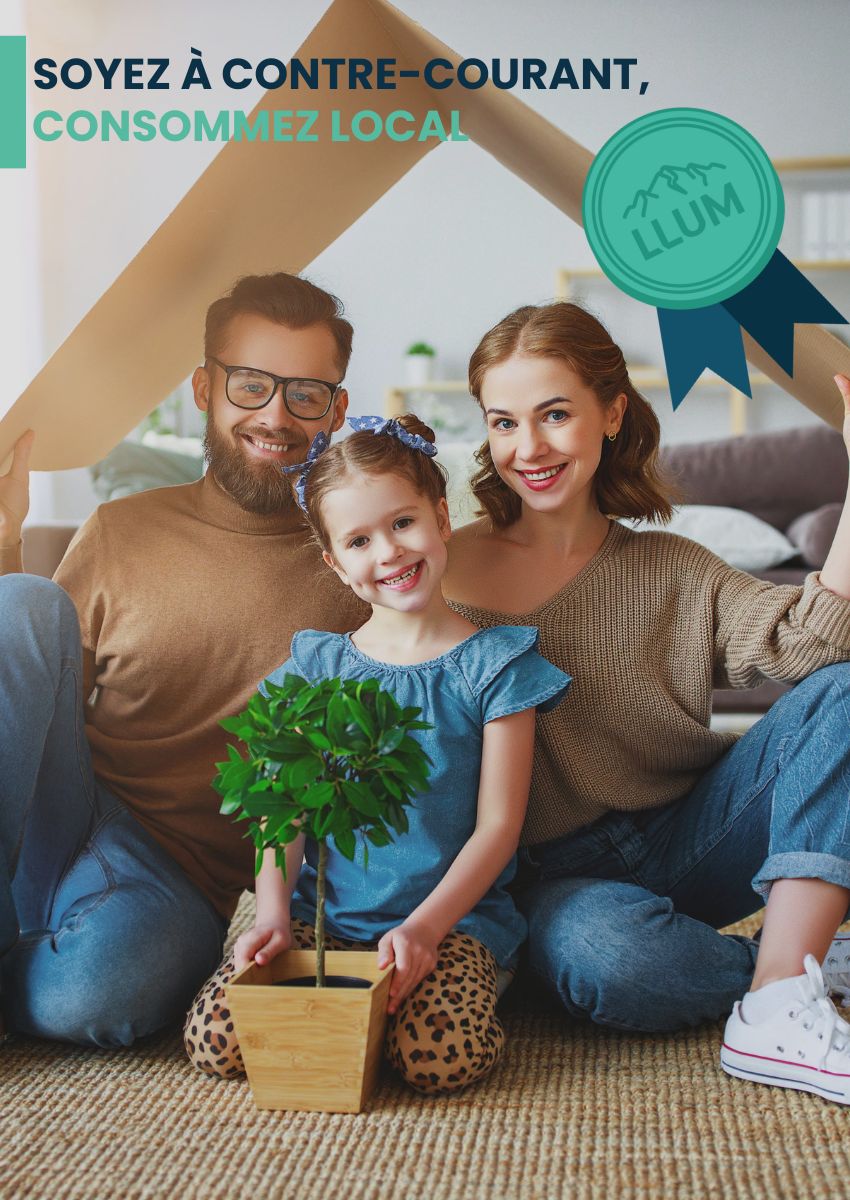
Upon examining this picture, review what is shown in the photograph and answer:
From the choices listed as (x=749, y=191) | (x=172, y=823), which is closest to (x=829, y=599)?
(x=749, y=191)

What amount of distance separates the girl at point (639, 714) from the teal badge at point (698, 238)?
78 millimetres

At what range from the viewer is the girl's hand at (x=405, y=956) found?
961 mm

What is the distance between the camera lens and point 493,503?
129 centimetres

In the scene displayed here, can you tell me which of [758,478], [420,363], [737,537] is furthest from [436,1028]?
[420,363]

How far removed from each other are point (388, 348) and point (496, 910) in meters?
3.28

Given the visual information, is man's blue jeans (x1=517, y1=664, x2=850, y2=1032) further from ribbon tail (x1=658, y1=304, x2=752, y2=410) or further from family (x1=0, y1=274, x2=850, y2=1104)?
ribbon tail (x1=658, y1=304, x2=752, y2=410)

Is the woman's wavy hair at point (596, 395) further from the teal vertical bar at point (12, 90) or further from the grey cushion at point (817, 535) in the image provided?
the grey cushion at point (817, 535)

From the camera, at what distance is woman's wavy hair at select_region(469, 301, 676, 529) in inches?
47.1

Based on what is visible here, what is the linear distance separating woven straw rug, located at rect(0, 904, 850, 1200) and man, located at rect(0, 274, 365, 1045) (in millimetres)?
134

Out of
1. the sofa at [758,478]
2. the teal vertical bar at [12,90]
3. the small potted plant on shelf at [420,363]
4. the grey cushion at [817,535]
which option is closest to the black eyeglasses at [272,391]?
the teal vertical bar at [12,90]

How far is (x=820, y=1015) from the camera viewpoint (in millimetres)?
958

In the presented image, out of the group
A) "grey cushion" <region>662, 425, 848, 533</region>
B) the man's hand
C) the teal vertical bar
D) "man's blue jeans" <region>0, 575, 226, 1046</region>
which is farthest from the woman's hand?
"grey cushion" <region>662, 425, 848, 533</region>

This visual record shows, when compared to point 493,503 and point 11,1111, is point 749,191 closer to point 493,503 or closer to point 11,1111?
point 493,503

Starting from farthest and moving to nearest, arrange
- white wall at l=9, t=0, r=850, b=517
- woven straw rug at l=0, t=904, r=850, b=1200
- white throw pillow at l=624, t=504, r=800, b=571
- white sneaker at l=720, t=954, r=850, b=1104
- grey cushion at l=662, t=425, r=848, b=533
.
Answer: white wall at l=9, t=0, r=850, b=517
grey cushion at l=662, t=425, r=848, b=533
white throw pillow at l=624, t=504, r=800, b=571
white sneaker at l=720, t=954, r=850, b=1104
woven straw rug at l=0, t=904, r=850, b=1200
